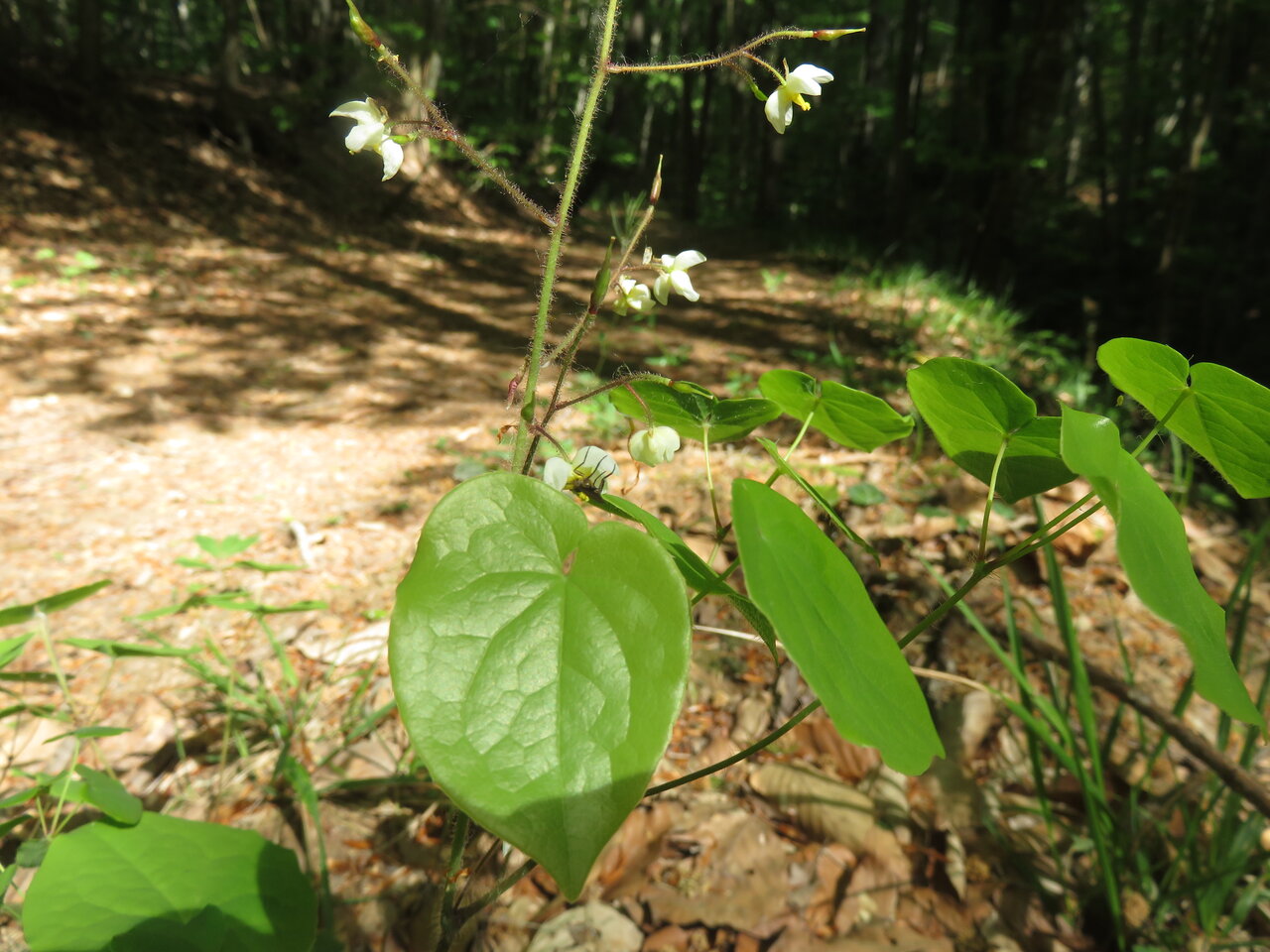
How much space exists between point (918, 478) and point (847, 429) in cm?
205

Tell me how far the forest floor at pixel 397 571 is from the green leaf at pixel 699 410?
47 centimetres

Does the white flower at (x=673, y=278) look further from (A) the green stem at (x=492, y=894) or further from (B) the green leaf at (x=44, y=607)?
(B) the green leaf at (x=44, y=607)

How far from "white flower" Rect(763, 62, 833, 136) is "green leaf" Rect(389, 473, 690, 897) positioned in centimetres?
48

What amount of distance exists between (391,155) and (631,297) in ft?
0.93

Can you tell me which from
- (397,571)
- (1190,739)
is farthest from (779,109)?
(397,571)

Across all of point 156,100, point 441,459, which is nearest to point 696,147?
point 156,100

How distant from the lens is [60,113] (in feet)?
25.5

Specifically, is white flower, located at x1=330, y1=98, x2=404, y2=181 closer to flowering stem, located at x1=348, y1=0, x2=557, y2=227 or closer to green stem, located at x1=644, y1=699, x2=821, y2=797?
flowering stem, located at x1=348, y1=0, x2=557, y2=227

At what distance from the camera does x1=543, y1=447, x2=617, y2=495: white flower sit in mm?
718

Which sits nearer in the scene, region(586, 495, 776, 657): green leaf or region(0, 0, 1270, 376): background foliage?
region(586, 495, 776, 657): green leaf

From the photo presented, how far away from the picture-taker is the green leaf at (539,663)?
18.1 inches

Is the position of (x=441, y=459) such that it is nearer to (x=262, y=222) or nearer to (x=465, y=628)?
(x=465, y=628)

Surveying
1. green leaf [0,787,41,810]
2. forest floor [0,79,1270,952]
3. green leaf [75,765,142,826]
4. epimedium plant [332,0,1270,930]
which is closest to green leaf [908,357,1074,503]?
epimedium plant [332,0,1270,930]

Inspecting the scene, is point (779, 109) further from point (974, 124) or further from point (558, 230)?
point (974, 124)
